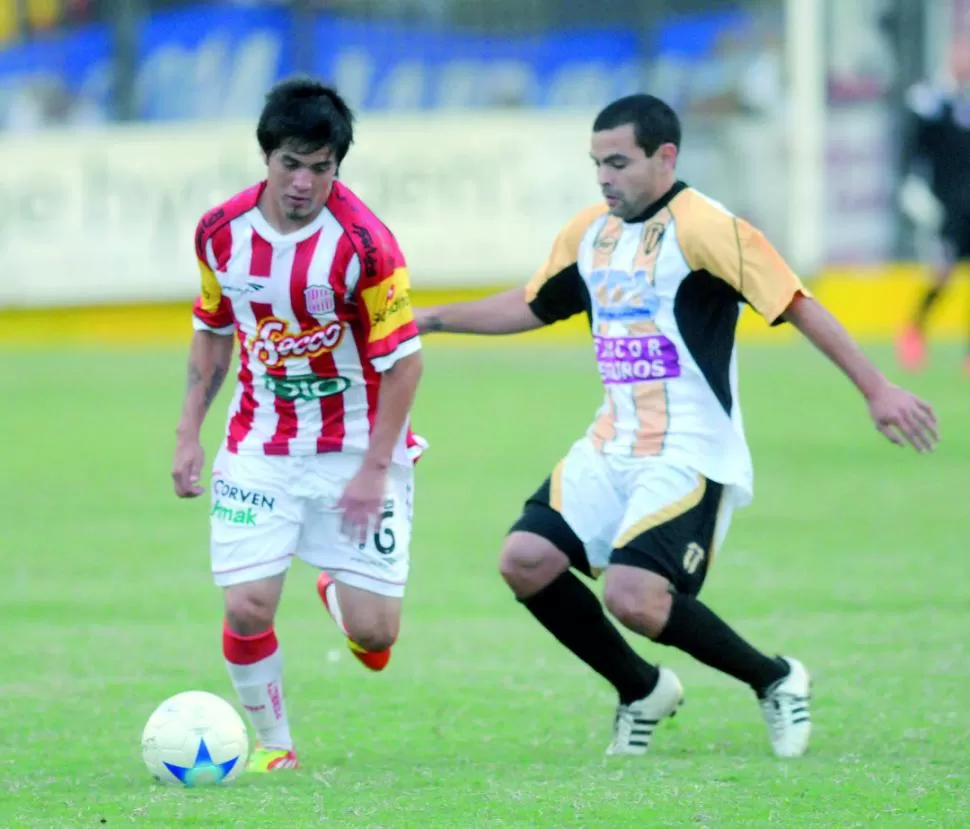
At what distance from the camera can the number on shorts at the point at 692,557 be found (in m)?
5.46

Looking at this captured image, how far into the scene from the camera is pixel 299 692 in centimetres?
660

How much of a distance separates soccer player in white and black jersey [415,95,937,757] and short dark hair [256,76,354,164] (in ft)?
2.40

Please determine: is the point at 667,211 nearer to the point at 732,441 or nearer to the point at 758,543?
the point at 732,441

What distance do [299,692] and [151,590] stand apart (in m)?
2.13

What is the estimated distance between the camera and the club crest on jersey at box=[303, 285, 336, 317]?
5344 mm

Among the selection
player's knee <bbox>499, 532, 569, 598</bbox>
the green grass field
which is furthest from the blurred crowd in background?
player's knee <bbox>499, 532, 569, 598</bbox>

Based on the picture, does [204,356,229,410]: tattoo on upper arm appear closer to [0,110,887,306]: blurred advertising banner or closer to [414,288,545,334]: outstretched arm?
[414,288,545,334]: outstretched arm

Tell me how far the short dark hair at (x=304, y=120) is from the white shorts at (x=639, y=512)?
1.18 meters

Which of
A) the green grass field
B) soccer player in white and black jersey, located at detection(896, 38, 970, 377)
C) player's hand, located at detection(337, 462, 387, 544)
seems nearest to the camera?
the green grass field

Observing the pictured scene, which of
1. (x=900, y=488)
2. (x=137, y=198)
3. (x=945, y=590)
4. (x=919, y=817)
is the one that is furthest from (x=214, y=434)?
(x=919, y=817)

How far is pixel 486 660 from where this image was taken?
708cm

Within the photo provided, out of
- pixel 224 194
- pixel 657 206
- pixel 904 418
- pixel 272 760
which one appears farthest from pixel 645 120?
pixel 224 194

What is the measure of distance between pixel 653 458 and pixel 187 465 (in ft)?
4.31

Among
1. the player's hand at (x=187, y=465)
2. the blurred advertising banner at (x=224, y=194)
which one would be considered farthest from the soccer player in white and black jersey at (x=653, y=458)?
the blurred advertising banner at (x=224, y=194)
